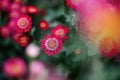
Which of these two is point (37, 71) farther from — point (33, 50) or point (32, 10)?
point (32, 10)

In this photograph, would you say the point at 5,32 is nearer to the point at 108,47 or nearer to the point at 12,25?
the point at 12,25

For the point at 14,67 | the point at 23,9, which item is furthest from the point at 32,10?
the point at 14,67

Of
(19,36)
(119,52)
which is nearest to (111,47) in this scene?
(119,52)

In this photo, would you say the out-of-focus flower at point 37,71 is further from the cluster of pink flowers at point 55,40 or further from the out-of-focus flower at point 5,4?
the out-of-focus flower at point 5,4

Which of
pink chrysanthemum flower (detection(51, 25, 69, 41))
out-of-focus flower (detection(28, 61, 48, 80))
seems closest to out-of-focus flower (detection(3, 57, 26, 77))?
out-of-focus flower (detection(28, 61, 48, 80))

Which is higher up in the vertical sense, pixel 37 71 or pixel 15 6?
pixel 15 6

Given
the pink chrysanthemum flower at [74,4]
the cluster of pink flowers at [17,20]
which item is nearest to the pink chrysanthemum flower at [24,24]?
the cluster of pink flowers at [17,20]

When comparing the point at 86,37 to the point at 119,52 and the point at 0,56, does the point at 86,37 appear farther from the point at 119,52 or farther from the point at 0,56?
the point at 0,56
